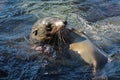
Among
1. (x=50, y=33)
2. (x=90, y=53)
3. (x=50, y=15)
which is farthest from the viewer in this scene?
(x=50, y=15)

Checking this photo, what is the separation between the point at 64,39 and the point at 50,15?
231cm

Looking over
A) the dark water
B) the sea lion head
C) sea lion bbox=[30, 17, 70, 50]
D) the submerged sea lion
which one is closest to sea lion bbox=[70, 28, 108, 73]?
the submerged sea lion

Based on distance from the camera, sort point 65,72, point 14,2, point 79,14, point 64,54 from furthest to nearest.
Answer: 1. point 14,2
2. point 79,14
3. point 64,54
4. point 65,72

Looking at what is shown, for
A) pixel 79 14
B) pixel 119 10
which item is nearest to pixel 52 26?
pixel 79 14

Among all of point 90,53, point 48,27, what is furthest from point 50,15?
point 90,53

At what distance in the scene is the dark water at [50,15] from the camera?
6.70 m

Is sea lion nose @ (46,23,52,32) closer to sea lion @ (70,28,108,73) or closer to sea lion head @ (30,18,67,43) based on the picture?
sea lion head @ (30,18,67,43)

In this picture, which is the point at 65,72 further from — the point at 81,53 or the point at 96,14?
the point at 96,14

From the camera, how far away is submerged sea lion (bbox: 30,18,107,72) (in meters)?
6.86

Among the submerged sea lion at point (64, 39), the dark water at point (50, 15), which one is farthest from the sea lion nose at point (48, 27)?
the dark water at point (50, 15)

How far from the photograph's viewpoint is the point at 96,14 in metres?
9.83

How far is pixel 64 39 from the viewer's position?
23.7 feet

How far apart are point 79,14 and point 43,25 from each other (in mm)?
2559

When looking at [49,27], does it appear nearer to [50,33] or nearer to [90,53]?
[50,33]
